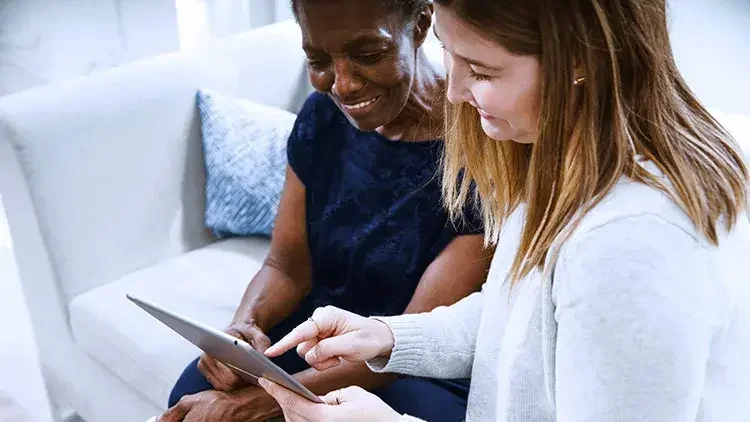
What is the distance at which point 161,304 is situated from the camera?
A: 61.7 inches

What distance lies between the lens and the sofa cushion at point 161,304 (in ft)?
4.80

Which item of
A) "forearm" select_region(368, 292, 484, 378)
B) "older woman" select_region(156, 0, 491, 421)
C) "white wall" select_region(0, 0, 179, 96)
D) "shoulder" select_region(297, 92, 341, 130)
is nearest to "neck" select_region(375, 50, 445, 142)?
"older woman" select_region(156, 0, 491, 421)

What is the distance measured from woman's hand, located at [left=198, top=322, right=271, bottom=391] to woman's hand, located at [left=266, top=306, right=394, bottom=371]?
0.19m

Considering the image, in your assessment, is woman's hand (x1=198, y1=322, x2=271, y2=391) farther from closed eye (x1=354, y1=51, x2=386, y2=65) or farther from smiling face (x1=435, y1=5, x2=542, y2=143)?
smiling face (x1=435, y1=5, x2=542, y2=143)

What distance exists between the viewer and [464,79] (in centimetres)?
78

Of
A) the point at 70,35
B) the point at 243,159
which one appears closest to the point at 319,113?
the point at 243,159

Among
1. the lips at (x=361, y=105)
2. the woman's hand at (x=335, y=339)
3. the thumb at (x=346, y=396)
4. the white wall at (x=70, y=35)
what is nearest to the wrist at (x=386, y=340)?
the woman's hand at (x=335, y=339)

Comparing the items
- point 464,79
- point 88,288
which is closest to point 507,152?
point 464,79

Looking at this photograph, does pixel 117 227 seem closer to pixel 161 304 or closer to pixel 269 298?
pixel 161 304

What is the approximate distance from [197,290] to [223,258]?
5.5 inches

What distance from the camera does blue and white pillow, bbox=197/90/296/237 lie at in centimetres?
170

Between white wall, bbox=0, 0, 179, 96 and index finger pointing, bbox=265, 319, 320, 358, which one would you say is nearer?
index finger pointing, bbox=265, 319, 320, 358

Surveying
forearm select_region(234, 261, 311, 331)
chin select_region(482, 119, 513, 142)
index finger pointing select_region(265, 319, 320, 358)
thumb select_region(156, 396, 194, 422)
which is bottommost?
thumb select_region(156, 396, 194, 422)

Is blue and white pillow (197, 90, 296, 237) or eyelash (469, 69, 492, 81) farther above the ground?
eyelash (469, 69, 492, 81)
